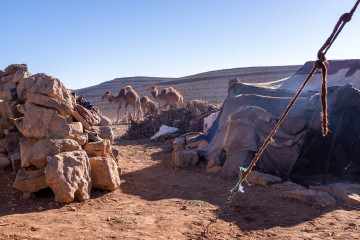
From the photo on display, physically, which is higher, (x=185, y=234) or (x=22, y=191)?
(x=22, y=191)

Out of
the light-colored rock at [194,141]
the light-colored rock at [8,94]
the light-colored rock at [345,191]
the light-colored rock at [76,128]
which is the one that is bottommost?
the light-colored rock at [345,191]

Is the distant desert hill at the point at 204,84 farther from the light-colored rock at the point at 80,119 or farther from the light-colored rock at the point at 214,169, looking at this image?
the light-colored rock at the point at 80,119

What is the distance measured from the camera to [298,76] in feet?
35.9

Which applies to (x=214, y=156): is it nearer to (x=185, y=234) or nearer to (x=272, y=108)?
(x=272, y=108)

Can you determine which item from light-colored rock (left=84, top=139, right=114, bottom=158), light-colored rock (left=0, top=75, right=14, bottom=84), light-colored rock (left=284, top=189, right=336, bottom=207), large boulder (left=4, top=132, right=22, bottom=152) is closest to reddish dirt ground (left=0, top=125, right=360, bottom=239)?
light-colored rock (left=284, top=189, right=336, bottom=207)

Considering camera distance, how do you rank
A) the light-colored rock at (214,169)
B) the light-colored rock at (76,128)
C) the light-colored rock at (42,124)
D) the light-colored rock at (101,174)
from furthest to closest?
the light-colored rock at (214,169), the light-colored rock at (76,128), the light-colored rock at (101,174), the light-colored rock at (42,124)

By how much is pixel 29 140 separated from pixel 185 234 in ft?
11.0

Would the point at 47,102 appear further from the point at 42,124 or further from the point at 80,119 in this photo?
the point at 80,119

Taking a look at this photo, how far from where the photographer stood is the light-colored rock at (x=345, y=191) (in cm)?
532

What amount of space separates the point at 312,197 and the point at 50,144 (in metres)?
4.50

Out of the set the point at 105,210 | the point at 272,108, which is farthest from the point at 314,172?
the point at 105,210

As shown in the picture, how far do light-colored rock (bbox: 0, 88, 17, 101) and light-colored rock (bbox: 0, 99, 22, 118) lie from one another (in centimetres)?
8

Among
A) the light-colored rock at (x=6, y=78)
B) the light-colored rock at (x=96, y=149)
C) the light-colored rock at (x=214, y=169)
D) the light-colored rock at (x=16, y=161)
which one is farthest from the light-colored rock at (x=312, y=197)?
the light-colored rock at (x=6, y=78)

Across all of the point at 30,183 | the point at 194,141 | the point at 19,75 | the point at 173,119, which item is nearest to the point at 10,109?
the point at 19,75
